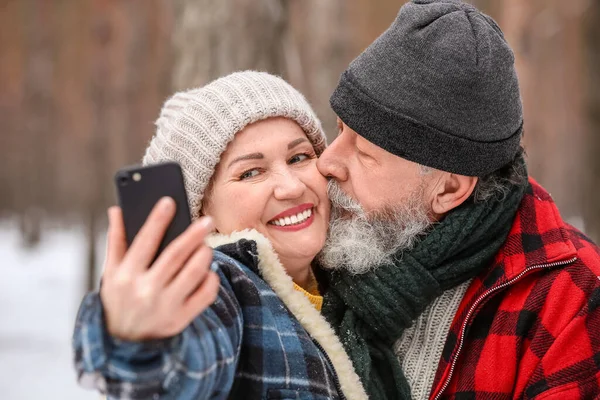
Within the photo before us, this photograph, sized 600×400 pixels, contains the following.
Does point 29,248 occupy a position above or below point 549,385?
below

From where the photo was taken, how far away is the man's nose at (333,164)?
85.4 inches

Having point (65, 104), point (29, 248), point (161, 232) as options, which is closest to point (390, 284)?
point (161, 232)

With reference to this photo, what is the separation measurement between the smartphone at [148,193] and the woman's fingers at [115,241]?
0.01 metres

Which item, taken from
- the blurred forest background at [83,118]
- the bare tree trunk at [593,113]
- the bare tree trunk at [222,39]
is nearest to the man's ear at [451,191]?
the bare tree trunk at [222,39]

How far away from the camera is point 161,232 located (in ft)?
3.82

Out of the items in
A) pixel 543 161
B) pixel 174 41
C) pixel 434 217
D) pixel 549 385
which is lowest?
pixel 543 161

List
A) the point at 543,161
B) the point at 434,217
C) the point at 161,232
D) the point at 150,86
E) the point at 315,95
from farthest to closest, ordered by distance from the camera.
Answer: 1. the point at 150,86
2. the point at 543,161
3. the point at 315,95
4. the point at 434,217
5. the point at 161,232

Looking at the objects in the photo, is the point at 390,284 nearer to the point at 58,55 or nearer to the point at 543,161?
the point at 543,161

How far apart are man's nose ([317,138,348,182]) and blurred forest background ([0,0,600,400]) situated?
4.73 metres

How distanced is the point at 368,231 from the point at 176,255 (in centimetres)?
113

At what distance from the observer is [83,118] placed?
45.1ft

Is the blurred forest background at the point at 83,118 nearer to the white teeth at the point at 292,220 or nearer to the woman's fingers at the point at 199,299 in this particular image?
the white teeth at the point at 292,220

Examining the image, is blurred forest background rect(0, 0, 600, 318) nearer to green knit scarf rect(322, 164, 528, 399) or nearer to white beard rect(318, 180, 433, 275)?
white beard rect(318, 180, 433, 275)

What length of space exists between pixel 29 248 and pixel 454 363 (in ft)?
38.7
